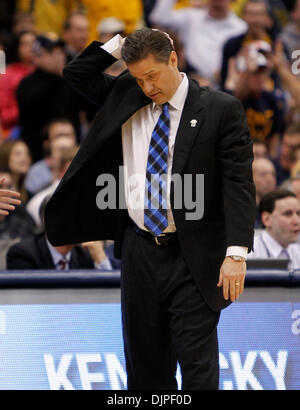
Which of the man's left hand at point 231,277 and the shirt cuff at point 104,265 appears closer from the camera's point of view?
the man's left hand at point 231,277

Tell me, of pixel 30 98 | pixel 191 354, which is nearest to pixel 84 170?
pixel 191 354

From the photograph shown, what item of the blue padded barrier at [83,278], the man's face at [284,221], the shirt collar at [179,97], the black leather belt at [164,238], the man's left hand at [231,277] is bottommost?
the man's face at [284,221]

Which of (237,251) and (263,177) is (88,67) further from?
(263,177)

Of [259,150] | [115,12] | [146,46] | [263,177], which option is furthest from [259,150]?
[146,46]

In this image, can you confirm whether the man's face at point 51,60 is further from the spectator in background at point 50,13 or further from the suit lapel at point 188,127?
the suit lapel at point 188,127

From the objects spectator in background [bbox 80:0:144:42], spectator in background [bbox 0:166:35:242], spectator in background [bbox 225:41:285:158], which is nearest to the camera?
spectator in background [bbox 0:166:35:242]

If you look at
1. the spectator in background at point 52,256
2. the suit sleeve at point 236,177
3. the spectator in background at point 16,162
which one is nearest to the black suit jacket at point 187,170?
the suit sleeve at point 236,177

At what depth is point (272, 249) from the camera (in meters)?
5.95

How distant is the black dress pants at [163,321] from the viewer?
3682 millimetres

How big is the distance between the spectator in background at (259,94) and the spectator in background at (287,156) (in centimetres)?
40

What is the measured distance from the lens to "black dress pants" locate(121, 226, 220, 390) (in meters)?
3.68

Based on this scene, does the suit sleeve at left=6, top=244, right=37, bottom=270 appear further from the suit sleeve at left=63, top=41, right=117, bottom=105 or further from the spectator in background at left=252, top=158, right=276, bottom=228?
the spectator in background at left=252, top=158, right=276, bottom=228

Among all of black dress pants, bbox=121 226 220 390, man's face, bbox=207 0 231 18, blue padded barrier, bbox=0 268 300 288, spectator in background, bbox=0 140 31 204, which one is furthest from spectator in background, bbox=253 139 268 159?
black dress pants, bbox=121 226 220 390

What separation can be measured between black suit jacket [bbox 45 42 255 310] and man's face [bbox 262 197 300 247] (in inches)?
87.3
